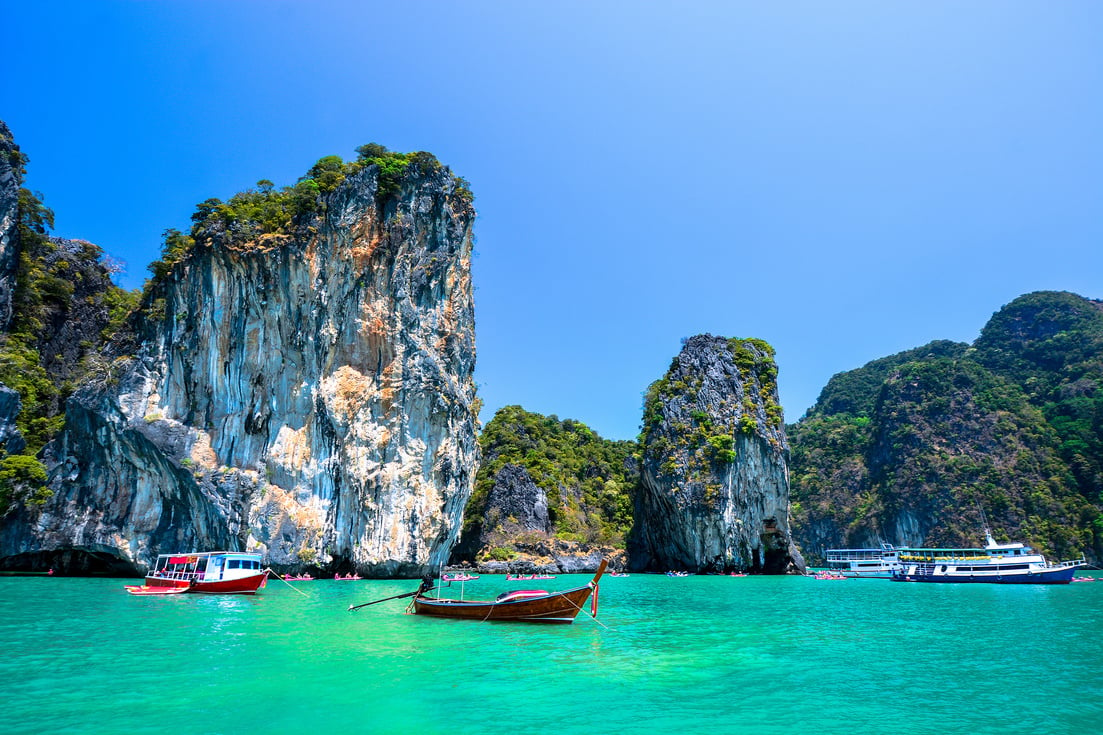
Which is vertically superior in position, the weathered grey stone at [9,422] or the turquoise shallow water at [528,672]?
the weathered grey stone at [9,422]

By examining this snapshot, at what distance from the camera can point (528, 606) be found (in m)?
19.2

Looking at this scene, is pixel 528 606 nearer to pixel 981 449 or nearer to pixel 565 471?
pixel 565 471

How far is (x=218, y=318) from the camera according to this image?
1463 inches

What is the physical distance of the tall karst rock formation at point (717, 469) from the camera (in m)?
59.2

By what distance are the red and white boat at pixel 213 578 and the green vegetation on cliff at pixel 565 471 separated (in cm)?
4239

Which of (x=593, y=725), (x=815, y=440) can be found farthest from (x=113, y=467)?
(x=815, y=440)

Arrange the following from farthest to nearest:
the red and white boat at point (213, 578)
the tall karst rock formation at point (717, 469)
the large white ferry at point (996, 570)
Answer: the tall karst rock formation at point (717, 469)
the large white ferry at point (996, 570)
the red and white boat at point (213, 578)

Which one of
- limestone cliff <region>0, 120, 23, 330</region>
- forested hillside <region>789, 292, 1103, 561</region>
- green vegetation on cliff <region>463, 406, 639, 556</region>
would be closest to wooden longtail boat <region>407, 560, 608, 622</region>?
limestone cliff <region>0, 120, 23, 330</region>

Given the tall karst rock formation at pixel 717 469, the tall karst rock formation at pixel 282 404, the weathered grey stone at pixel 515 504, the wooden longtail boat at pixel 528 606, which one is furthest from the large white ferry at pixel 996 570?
the wooden longtail boat at pixel 528 606

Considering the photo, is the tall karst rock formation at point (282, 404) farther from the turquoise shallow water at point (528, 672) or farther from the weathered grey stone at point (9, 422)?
the turquoise shallow water at point (528, 672)

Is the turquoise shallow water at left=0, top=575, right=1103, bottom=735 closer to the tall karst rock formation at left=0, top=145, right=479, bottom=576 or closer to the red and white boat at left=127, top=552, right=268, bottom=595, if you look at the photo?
the red and white boat at left=127, top=552, right=268, bottom=595

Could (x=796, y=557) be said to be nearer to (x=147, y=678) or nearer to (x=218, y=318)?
(x=218, y=318)

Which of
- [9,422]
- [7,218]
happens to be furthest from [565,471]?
[7,218]

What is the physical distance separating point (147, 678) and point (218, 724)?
3707mm
